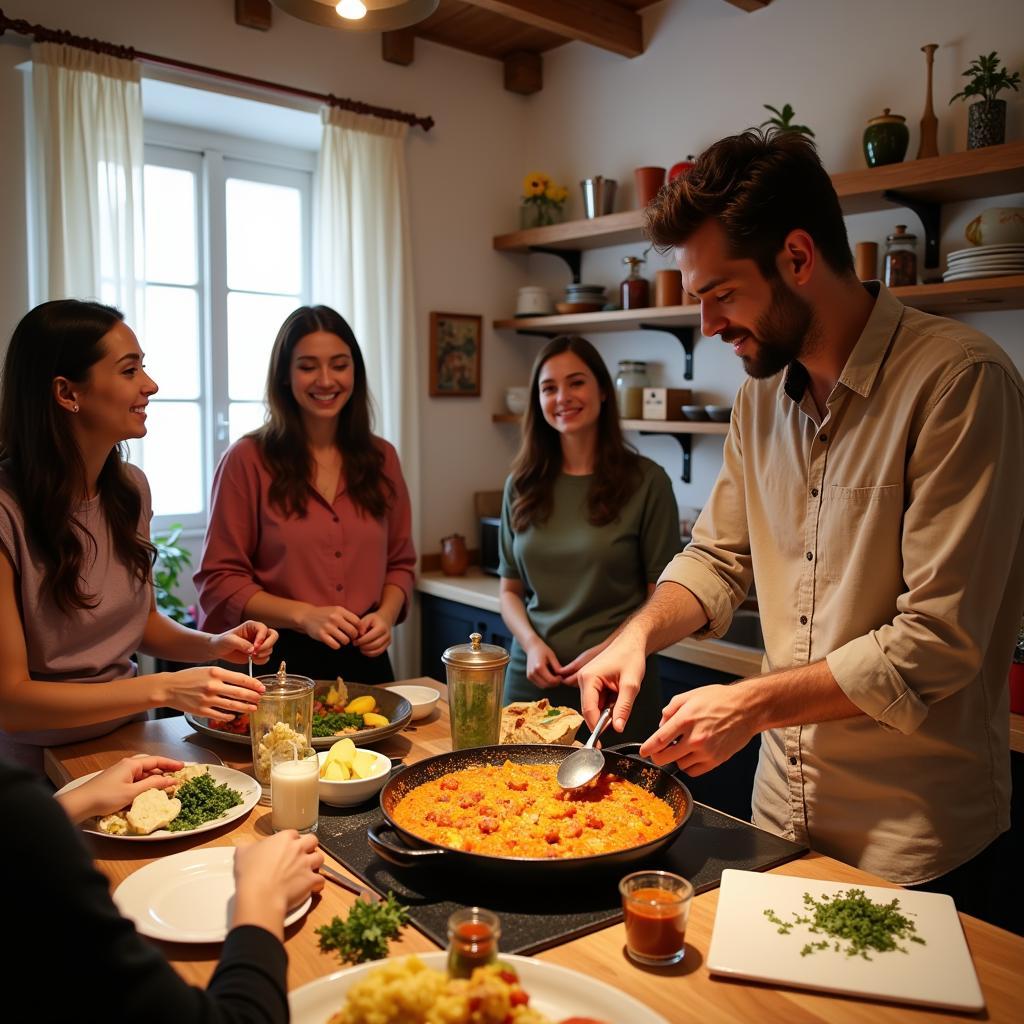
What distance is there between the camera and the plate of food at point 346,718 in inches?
73.8

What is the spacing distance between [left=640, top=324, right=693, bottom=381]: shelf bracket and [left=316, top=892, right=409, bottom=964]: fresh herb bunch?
3162 mm

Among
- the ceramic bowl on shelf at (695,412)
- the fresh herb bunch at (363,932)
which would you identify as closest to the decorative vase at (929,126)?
the ceramic bowl on shelf at (695,412)

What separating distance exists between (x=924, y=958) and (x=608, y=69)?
13.2 ft

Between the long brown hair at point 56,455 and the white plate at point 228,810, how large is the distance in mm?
471

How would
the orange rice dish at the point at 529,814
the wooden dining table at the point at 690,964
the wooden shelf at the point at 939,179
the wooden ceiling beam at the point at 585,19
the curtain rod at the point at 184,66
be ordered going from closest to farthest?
1. the wooden dining table at the point at 690,964
2. the orange rice dish at the point at 529,814
3. the wooden shelf at the point at 939,179
4. the curtain rod at the point at 184,66
5. the wooden ceiling beam at the point at 585,19

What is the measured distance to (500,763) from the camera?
1686 millimetres

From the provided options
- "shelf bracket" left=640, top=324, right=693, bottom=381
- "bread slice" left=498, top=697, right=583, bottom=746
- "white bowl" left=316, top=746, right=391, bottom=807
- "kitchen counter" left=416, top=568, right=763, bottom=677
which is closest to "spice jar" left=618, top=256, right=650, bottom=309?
"shelf bracket" left=640, top=324, right=693, bottom=381

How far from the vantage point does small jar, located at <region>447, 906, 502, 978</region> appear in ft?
3.19

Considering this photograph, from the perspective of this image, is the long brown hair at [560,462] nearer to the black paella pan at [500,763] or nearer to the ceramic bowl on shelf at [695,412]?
the ceramic bowl on shelf at [695,412]

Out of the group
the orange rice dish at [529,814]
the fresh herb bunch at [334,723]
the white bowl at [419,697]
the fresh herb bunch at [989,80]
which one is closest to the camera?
the orange rice dish at [529,814]

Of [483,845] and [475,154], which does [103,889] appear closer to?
[483,845]

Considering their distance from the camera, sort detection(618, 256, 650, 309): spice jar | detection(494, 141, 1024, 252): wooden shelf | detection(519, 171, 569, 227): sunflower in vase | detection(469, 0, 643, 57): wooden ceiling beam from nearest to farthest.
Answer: detection(494, 141, 1024, 252): wooden shelf < detection(469, 0, 643, 57): wooden ceiling beam < detection(618, 256, 650, 309): spice jar < detection(519, 171, 569, 227): sunflower in vase

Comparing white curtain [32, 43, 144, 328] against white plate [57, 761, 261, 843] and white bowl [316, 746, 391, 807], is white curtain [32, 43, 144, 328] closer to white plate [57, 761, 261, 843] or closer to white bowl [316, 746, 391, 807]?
white plate [57, 761, 261, 843]

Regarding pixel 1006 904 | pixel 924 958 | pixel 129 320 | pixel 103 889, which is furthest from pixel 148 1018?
pixel 129 320
